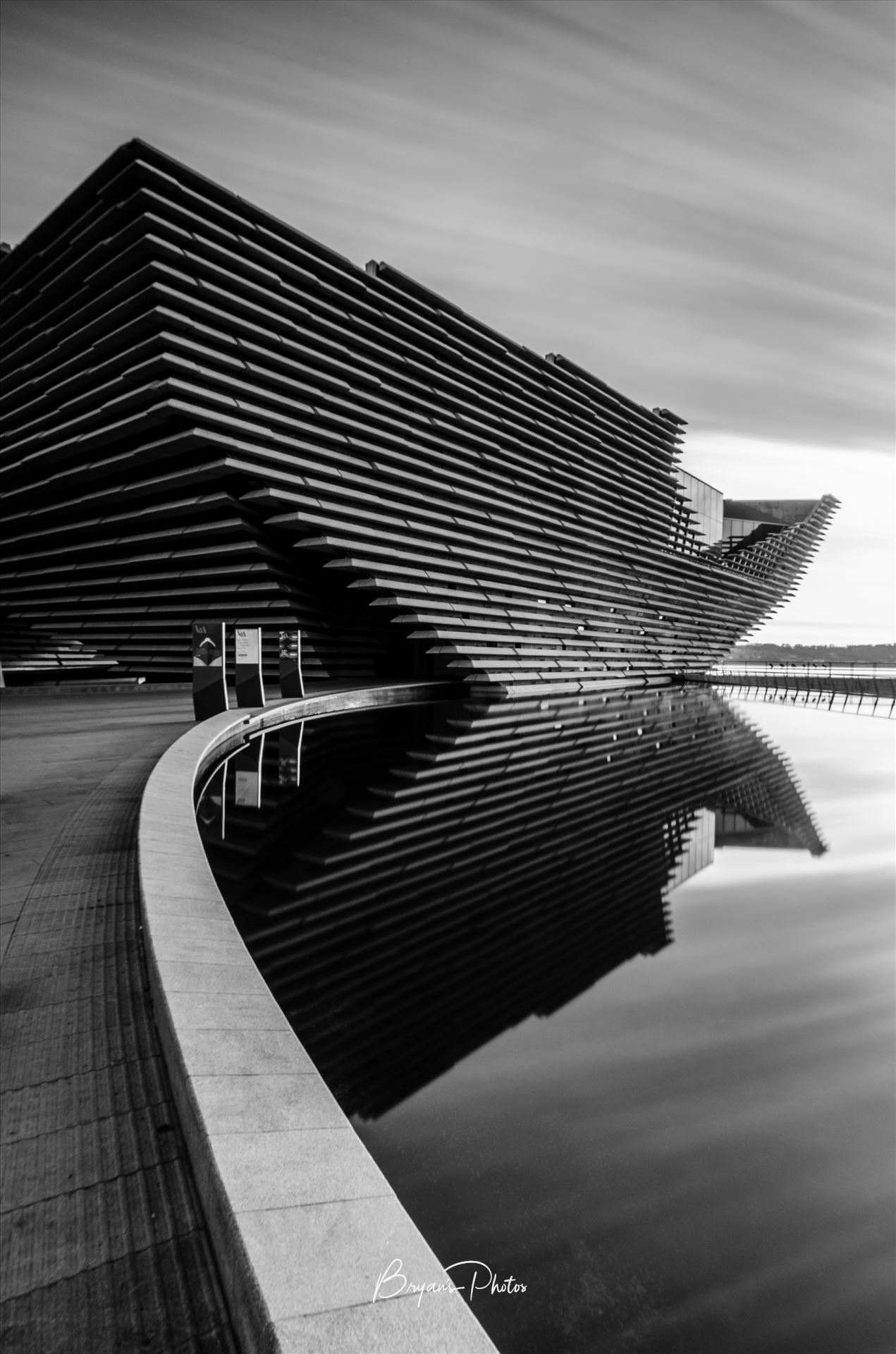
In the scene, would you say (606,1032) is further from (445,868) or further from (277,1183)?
(277,1183)

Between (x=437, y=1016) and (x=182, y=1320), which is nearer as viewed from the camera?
(x=182, y=1320)

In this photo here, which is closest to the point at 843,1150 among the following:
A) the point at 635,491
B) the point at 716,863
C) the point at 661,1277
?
the point at 661,1277

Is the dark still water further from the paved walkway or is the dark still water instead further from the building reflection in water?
the paved walkway

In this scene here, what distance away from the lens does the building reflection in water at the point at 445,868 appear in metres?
4.01

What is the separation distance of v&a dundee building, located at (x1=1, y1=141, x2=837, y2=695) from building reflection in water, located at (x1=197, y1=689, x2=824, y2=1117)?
30.1 feet

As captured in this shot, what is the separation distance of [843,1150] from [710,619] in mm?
40637

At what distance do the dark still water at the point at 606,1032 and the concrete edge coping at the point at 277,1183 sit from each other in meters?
0.53

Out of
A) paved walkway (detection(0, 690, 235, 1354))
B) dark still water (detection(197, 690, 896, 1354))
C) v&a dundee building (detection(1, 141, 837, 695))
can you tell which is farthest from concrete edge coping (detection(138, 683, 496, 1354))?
v&a dundee building (detection(1, 141, 837, 695))

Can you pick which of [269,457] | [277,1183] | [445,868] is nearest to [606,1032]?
[445,868]

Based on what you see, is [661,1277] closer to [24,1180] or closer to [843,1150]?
[843,1150]

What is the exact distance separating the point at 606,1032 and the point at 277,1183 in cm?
259

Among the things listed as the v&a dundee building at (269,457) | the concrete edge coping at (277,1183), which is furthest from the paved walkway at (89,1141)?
the v&a dundee building at (269,457)

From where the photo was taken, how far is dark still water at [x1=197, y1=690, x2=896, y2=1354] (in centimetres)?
243

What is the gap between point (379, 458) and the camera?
22109 mm
